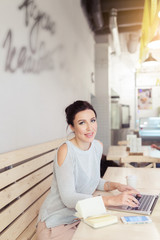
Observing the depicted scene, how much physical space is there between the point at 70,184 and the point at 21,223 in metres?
0.80

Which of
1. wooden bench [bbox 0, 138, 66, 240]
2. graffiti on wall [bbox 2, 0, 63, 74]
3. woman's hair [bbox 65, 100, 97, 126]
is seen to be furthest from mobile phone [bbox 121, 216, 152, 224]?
graffiti on wall [bbox 2, 0, 63, 74]

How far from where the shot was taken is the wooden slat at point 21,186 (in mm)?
1766

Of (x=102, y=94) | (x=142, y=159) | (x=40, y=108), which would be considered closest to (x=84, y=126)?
(x=40, y=108)

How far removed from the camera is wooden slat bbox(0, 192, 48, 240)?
5.79 ft

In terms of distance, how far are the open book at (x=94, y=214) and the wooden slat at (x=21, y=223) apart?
2.72 ft

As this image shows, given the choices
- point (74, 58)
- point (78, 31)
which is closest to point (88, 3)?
point (78, 31)

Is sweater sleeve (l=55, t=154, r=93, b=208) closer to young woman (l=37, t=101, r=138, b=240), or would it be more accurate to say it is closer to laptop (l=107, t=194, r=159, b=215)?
young woman (l=37, t=101, r=138, b=240)

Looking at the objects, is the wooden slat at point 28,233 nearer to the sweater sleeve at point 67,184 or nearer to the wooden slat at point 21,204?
the wooden slat at point 21,204

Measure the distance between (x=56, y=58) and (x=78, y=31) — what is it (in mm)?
1991

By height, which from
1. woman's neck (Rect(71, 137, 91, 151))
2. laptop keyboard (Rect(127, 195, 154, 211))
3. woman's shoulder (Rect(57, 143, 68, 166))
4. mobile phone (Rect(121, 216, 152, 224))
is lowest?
laptop keyboard (Rect(127, 195, 154, 211))

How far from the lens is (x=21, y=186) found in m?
2.03

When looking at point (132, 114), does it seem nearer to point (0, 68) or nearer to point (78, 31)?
point (78, 31)

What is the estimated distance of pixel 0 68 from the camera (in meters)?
1.94

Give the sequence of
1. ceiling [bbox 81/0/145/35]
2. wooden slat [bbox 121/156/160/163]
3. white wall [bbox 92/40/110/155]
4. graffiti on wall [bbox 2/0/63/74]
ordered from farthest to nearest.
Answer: white wall [bbox 92/40/110/155], ceiling [bbox 81/0/145/35], wooden slat [bbox 121/156/160/163], graffiti on wall [bbox 2/0/63/74]
